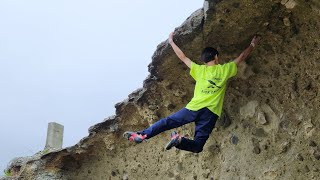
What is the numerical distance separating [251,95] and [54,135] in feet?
13.8

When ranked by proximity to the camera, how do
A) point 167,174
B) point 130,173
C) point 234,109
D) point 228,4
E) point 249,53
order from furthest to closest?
point 130,173
point 167,174
point 234,109
point 249,53
point 228,4

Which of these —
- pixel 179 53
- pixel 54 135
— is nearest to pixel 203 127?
pixel 179 53

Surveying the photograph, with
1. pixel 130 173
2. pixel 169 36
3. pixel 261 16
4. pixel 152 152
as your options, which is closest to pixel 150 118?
pixel 152 152

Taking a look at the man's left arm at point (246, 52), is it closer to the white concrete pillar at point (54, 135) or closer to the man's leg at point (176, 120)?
the man's leg at point (176, 120)

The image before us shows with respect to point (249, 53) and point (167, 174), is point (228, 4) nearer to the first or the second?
point (249, 53)

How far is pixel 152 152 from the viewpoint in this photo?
6.17m

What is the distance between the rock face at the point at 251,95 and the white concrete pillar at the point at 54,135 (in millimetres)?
2245

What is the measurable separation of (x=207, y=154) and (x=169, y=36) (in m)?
1.48

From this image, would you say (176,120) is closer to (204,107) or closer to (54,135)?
(204,107)

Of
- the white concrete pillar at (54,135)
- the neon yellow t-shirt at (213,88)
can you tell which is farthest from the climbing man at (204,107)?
the white concrete pillar at (54,135)

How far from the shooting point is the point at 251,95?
502 cm

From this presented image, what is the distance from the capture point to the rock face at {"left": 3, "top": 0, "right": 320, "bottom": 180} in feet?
14.2

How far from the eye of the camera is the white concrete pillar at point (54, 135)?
26.1 feet

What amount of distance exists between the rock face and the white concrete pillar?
2.25 meters
